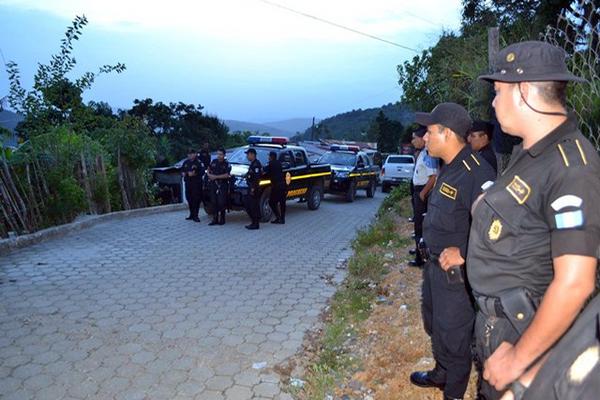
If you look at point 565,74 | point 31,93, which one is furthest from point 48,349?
point 31,93

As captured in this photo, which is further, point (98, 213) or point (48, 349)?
point (98, 213)

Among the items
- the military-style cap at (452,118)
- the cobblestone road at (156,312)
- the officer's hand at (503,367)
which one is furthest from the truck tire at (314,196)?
the officer's hand at (503,367)

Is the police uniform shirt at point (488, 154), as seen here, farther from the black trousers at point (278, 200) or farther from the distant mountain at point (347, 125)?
the distant mountain at point (347, 125)

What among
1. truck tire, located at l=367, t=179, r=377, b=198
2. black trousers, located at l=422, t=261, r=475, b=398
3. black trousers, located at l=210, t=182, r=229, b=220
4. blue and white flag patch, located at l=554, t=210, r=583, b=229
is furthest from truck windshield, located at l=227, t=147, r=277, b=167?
blue and white flag patch, located at l=554, t=210, r=583, b=229

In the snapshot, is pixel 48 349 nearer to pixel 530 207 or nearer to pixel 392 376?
pixel 392 376

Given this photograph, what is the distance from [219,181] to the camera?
988 centimetres

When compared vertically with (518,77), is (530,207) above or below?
below

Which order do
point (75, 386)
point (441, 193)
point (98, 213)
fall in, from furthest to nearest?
point (98, 213) → point (75, 386) → point (441, 193)

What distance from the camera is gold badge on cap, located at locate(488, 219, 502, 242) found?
167 cm

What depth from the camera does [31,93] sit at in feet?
34.7

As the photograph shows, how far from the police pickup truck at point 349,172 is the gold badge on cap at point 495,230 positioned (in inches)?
563

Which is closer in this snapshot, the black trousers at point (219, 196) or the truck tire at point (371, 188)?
the black trousers at point (219, 196)

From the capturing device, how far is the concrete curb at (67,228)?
731 cm

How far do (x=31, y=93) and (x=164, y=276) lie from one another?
7087 millimetres
